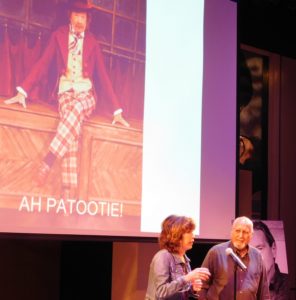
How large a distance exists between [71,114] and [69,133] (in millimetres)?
135

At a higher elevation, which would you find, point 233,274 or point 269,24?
point 269,24

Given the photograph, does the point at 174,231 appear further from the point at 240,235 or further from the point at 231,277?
the point at 231,277

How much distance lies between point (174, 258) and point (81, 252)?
2.13 m

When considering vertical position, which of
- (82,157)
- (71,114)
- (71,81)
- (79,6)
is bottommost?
(82,157)

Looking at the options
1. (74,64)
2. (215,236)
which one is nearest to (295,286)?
(215,236)

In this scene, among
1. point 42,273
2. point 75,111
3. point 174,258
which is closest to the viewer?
point 174,258

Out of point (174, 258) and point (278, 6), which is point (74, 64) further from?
point (278, 6)

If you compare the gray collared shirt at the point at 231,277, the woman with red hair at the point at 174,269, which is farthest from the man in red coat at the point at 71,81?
the woman with red hair at the point at 174,269

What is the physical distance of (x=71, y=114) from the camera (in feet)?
13.7

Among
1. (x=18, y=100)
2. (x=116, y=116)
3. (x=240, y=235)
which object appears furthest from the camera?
(x=116, y=116)

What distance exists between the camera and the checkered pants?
4.10 m

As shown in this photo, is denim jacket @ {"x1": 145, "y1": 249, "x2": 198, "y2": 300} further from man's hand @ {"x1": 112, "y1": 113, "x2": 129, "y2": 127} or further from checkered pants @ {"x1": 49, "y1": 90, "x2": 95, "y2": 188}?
man's hand @ {"x1": 112, "y1": 113, "x2": 129, "y2": 127}

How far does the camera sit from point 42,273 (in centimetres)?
542

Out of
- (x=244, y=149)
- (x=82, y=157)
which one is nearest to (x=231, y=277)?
(x=82, y=157)
